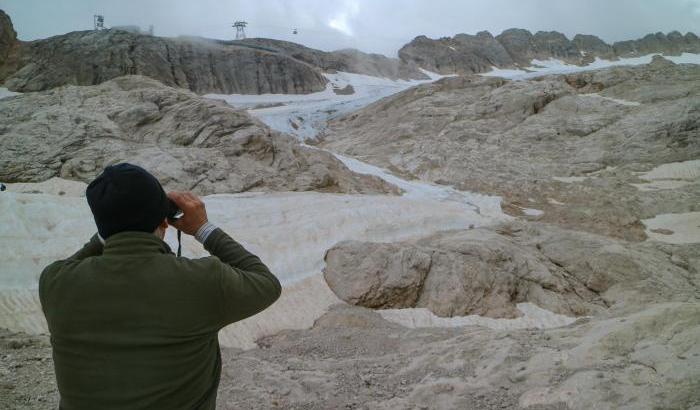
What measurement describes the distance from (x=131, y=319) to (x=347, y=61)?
9778cm

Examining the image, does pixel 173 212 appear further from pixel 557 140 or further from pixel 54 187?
pixel 557 140

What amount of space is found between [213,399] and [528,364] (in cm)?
410

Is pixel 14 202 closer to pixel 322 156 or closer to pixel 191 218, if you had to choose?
pixel 191 218

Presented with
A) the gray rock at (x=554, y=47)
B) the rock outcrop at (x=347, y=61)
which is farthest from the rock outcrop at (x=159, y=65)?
the gray rock at (x=554, y=47)

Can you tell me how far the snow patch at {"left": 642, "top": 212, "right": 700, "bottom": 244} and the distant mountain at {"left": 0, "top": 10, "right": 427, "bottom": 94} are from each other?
2165 inches

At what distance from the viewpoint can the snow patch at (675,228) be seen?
19.3 metres

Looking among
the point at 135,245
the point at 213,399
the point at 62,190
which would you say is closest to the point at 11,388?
the point at 213,399

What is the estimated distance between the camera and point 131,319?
184 centimetres

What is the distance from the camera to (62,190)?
15453 millimetres

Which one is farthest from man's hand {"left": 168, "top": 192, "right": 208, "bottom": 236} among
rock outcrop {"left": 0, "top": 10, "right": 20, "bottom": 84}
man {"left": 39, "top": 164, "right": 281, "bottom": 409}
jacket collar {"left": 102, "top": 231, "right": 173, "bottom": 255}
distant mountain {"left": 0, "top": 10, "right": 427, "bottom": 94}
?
rock outcrop {"left": 0, "top": 10, "right": 20, "bottom": 84}

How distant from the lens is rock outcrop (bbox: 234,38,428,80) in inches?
3501

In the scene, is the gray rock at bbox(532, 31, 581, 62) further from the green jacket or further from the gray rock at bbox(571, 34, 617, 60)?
the green jacket

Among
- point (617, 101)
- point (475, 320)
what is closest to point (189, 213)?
point (475, 320)

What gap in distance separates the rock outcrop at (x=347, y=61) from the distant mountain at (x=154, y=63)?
1.35ft
